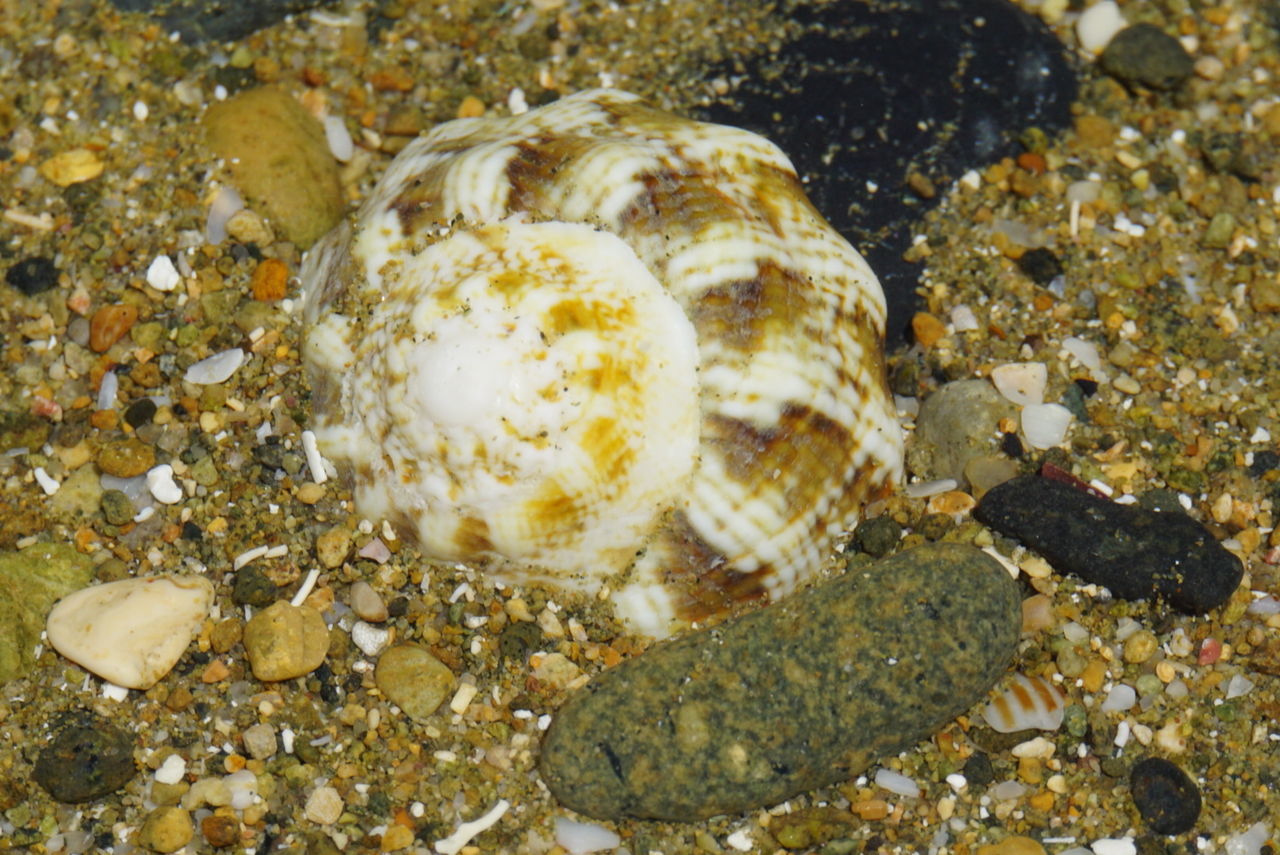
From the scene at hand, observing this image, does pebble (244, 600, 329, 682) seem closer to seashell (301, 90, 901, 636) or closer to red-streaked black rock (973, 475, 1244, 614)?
seashell (301, 90, 901, 636)

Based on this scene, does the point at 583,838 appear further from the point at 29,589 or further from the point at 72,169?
the point at 72,169

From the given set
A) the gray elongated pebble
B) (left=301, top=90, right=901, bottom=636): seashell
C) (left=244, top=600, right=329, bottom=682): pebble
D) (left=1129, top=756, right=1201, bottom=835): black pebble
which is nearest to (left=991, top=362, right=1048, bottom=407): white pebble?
(left=301, top=90, right=901, bottom=636): seashell

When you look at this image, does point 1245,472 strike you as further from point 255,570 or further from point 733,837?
point 255,570

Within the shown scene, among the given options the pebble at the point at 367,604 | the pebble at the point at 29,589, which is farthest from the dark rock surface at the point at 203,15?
the pebble at the point at 367,604

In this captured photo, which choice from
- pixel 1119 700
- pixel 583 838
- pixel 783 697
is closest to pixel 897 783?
pixel 783 697

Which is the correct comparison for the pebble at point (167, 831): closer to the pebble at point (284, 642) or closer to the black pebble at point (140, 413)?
the pebble at point (284, 642)

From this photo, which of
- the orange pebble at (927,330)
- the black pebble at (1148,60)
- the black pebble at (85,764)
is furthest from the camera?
the black pebble at (1148,60)
